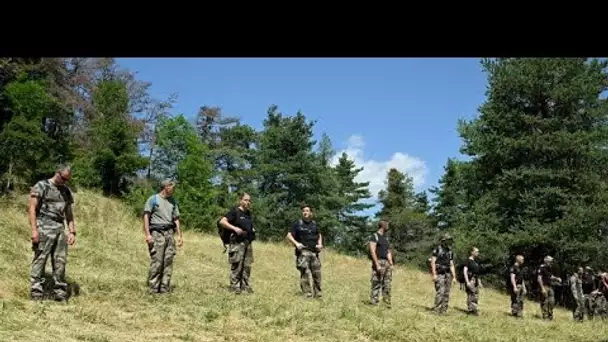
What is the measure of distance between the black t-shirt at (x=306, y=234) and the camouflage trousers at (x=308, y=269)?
15 cm

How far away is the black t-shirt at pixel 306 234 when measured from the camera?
12633 mm

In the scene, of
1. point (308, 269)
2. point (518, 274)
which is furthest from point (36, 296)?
point (518, 274)

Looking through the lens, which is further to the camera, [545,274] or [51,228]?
[545,274]

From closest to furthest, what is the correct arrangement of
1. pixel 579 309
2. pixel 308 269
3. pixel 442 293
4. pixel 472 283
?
pixel 308 269
pixel 442 293
pixel 472 283
pixel 579 309

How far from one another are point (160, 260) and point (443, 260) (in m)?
7.24

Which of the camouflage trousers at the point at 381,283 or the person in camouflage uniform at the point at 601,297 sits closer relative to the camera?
the camouflage trousers at the point at 381,283

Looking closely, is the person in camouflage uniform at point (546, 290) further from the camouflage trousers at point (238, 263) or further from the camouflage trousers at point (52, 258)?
the camouflage trousers at point (52, 258)

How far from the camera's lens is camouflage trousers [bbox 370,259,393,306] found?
1347 centimetres

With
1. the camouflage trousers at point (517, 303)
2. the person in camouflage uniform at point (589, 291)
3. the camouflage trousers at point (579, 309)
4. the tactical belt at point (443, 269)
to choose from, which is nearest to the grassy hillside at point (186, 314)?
the tactical belt at point (443, 269)

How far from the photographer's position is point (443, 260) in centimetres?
1505

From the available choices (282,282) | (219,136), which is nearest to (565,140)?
(282,282)

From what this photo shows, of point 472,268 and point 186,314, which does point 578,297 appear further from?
Result: point 186,314
